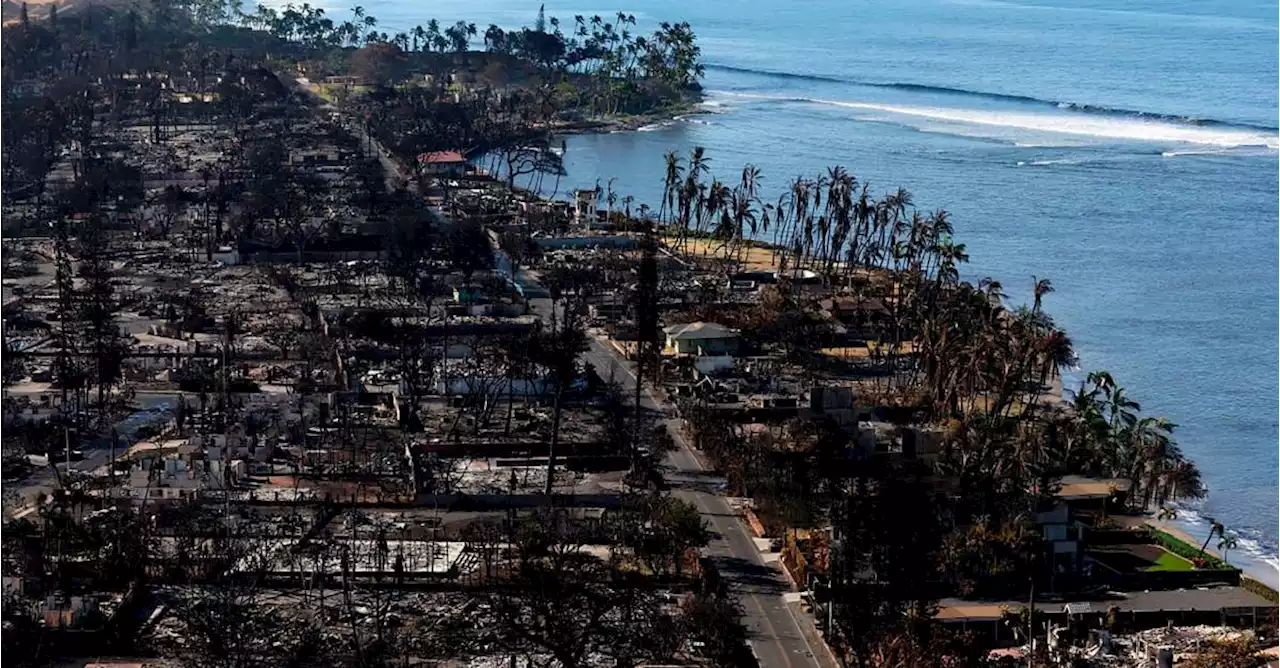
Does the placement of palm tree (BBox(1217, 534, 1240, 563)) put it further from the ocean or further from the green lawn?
the green lawn

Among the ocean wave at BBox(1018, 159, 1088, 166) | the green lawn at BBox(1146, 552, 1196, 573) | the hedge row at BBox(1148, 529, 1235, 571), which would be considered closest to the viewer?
the green lawn at BBox(1146, 552, 1196, 573)

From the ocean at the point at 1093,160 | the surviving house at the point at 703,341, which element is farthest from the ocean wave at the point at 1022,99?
the surviving house at the point at 703,341

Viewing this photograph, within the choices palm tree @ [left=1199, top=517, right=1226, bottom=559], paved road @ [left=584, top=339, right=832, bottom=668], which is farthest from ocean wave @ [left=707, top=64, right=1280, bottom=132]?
paved road @ [left=584, top=339, right=832, bottom=668]

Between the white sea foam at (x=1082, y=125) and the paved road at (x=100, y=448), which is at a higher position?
the white sea foam at (x=1082, y=125)

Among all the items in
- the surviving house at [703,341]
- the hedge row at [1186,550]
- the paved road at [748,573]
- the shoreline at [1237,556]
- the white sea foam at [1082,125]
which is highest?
the white sea foam at [1082,125]

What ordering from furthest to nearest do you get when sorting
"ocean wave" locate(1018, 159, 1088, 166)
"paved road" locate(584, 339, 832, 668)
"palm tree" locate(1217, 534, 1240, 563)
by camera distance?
"ocean wave" locate(1018, 159, 1088, 166)
"palm tree" locate(1217, 534, 1240, 563)
"paved road" locate(584, 339, 832, 668)

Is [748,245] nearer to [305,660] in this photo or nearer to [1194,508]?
[1194,508]

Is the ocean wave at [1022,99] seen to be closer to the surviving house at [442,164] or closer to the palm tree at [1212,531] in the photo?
the surviving house at [442,164]

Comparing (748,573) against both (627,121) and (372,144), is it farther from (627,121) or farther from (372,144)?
(627,121)
